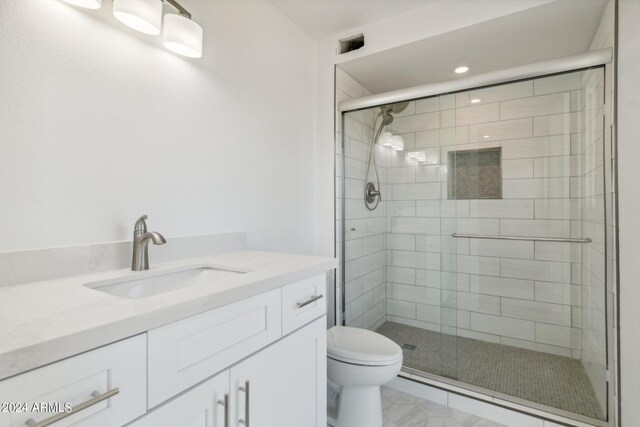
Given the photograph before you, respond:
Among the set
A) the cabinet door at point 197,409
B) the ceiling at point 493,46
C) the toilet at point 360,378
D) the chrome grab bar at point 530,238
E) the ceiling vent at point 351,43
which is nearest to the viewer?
the cabinet door at point 197,409

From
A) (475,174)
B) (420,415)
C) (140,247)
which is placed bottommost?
(420,415)

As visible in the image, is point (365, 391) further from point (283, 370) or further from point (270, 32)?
point (270, 32)

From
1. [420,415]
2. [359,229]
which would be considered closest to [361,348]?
[420,415]

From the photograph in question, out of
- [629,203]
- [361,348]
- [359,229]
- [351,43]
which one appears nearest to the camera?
[629,203]

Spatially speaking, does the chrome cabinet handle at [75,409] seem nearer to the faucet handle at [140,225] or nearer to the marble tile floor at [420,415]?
the faucet handle at [140,225]

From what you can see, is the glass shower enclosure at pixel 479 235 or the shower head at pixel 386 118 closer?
the glass shower enclosure at pixel 479 235

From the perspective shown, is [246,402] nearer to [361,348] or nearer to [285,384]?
[285,384]

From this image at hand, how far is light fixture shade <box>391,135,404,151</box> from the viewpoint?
2.42 metres

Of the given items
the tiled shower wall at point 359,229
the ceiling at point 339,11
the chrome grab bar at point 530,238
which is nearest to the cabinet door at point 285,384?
the tiled shower wall at point 359,229

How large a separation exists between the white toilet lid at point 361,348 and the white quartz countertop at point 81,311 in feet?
2.28

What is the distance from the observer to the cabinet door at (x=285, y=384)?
84cm

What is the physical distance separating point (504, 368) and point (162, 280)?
2.18 m

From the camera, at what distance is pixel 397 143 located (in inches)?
96.0

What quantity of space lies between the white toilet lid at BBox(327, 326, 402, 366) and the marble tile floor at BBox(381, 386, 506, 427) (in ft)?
1.37
